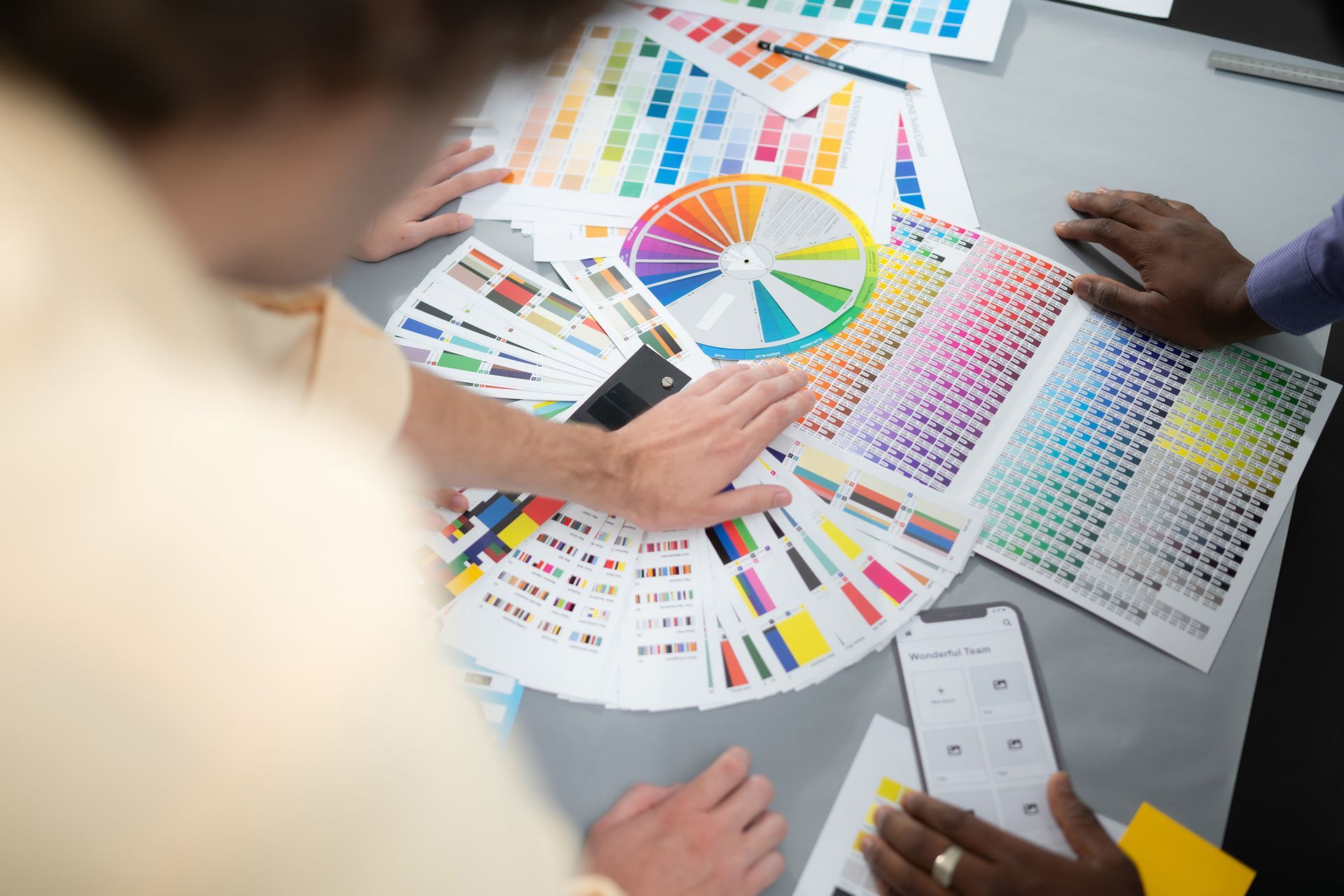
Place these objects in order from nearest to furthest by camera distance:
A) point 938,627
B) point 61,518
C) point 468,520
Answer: point 61,518, point 938,627, point 468,520

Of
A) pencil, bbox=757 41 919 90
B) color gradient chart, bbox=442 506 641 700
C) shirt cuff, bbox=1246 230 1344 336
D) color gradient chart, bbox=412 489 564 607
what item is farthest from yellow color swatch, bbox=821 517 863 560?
pencil, bbox=757 41 919 90

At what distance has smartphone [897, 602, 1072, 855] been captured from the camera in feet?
3.10

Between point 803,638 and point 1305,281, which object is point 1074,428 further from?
point 803,638

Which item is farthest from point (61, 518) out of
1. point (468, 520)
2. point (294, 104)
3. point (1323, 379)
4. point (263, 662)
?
point (1323, 379)

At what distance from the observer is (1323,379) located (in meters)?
1.22

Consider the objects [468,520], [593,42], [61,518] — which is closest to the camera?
[61,518]

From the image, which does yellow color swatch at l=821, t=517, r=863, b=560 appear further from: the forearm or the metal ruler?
the metal ruler

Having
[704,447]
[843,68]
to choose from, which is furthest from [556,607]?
[843,68]

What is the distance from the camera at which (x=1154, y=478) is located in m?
1.14

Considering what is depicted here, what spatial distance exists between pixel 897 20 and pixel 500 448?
125cm

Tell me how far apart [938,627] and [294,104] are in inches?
35.1

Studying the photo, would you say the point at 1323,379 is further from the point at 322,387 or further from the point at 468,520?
the point at 322,387

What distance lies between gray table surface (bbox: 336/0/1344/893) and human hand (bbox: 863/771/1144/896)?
5 cm

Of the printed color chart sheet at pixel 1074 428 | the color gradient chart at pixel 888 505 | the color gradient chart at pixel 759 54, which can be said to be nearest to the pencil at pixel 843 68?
the color gradient chart at pixel 759 54
